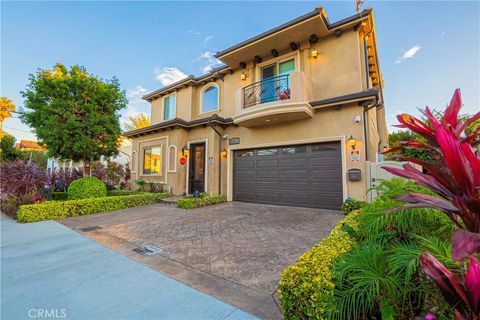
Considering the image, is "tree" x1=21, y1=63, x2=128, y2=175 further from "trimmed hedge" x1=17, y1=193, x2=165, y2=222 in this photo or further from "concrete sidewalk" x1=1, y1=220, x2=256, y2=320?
"concrete sidewalk" x1=1, y1=220, x2=256, y2=320

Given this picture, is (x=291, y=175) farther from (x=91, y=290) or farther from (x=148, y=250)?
(x=91, y=290)

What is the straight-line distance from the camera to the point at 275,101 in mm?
7957

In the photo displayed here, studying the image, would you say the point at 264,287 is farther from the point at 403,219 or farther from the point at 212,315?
the point at 403,219

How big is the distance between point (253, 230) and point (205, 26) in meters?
10.1

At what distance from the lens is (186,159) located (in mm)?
10734

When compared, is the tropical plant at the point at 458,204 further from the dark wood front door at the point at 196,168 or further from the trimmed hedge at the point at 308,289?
the dark wood front door at the point at 196,168

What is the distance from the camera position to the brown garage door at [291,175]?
7574 mm

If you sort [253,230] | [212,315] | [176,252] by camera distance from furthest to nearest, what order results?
[253,230], [176,252], [212,315]

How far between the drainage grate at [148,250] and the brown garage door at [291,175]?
5.69 m

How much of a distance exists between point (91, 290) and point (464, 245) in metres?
3.69

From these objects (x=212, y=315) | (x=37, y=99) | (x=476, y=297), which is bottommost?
(x=212, y=315)

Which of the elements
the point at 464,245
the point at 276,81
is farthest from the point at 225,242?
the point at 276,81

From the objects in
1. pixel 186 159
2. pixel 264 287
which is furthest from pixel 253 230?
pixel 186 159

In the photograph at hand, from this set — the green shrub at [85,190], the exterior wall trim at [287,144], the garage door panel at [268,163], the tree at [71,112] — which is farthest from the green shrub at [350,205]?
the tree at [71,112]
